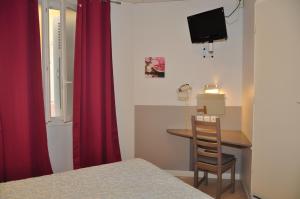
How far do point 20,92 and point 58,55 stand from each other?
0.74m

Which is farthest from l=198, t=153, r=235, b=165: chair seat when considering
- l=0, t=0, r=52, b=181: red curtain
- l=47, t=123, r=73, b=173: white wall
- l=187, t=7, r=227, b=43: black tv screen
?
l=0, t=0, r=52, b=181: red curtain

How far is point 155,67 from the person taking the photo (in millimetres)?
3699

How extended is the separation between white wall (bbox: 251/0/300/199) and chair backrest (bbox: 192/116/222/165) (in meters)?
0.37

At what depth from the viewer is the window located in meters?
2.96

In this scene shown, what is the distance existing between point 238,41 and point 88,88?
82.0 inches

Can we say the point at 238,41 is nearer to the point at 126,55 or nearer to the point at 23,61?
the point at 126,55

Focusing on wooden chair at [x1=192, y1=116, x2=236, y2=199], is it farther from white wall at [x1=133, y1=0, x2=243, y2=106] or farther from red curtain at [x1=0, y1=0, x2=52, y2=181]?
red curtain at [x1=0, y1=0, x2=52, y2=181]

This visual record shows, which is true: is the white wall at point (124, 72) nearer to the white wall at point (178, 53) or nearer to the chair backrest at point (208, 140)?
the white wall at point (178, 53)

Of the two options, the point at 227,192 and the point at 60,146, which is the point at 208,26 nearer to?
the point at 227,192

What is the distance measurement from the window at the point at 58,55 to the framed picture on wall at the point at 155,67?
1049mm

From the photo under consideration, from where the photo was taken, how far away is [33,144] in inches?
107

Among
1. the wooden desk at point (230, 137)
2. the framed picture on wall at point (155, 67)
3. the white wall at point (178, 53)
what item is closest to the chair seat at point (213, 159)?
the wooden desk at point (230, 137)

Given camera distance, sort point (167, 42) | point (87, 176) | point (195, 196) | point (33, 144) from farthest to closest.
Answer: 1. point (167, 42)
2. point (33, 144)
3. point (87, 176)
4. point (195, 196)

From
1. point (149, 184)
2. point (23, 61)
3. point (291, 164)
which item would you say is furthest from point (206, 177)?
point (23, 61)
